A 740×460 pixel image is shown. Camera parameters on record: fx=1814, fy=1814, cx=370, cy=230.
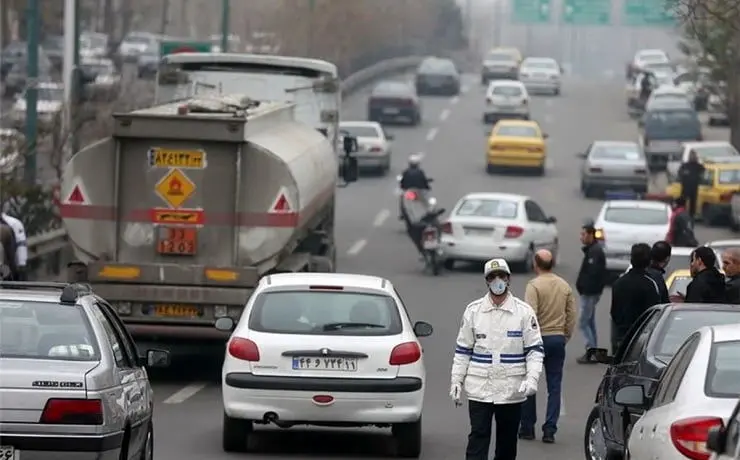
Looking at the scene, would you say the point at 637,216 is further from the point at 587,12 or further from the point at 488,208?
the point at 587,12

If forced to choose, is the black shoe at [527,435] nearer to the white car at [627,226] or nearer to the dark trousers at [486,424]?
the dark trousers at [486,424]

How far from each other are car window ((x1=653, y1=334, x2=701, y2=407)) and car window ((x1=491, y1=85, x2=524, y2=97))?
57.5 m

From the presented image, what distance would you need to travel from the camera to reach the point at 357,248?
38031mm

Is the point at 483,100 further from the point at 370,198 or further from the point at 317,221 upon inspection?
the point at 317,221

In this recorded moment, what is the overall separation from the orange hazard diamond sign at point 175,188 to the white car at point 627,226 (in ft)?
49.3

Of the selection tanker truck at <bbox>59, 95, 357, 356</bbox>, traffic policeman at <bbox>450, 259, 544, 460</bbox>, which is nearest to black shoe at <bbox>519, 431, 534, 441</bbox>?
traffic policeman at <bbox>450, 259, 544, 460</bbox>

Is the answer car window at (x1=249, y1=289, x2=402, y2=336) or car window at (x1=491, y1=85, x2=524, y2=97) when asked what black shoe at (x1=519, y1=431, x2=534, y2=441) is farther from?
car window at (x1=491, y1=85, x2=524, y2=97)

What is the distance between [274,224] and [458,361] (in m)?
7.40

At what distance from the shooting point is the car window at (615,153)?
1946 inches

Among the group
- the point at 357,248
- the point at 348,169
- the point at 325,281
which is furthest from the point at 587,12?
the point at 325,281

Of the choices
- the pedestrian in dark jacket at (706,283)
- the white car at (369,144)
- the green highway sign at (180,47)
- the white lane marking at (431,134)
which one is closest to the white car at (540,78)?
the white lane marking at (431,134)

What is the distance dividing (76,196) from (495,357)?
8243mm

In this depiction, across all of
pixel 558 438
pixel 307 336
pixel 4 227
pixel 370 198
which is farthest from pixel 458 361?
pixel 370 198

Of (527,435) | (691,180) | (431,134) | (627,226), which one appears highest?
(527,435)
